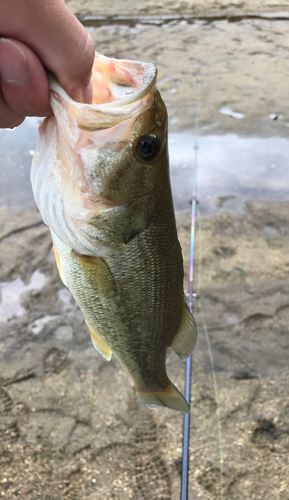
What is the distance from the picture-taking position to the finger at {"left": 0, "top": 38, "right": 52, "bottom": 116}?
29.2 inches

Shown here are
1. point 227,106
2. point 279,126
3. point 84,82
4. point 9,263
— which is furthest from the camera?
point 227,106

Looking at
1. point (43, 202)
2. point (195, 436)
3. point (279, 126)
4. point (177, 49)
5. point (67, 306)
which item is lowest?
point (195, 436)

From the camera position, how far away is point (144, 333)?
1.36 metres

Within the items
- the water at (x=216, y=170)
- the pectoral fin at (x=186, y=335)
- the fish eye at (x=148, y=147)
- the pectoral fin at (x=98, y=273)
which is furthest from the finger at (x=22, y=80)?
the water at (x=216, y=170)

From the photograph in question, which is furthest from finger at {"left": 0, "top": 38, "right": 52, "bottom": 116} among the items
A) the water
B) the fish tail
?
the water

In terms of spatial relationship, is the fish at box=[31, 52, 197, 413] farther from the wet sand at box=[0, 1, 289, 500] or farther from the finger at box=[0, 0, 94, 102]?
the wet sand at box=[0, 1, 289, 500]

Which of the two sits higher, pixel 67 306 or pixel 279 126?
pixel 279 126

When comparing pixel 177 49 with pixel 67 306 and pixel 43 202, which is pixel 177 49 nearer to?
pixel 67 306

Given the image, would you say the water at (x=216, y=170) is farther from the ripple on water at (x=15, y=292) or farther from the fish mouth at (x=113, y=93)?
the fish mouth at (x=113, y=93)

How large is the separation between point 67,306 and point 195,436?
1.37 metres

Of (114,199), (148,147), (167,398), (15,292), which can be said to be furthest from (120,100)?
(15,292)

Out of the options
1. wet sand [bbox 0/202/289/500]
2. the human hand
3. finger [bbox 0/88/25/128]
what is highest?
the human hand

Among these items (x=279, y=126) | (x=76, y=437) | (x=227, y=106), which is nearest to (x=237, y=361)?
(x=76, y=437)

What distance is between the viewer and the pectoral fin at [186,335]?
1421 mm
